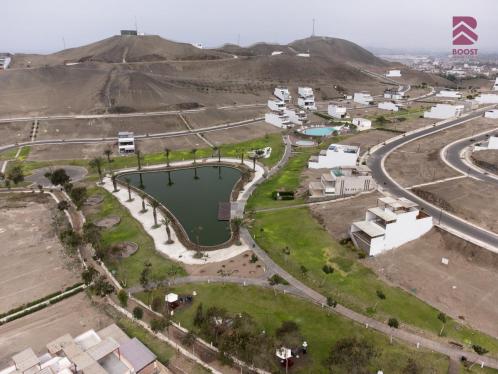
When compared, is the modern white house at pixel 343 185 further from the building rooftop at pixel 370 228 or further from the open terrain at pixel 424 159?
the building rooftop at pixel 370 228

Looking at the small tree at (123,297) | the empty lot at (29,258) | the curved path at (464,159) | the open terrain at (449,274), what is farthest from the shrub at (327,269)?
the curved path at (464,159)

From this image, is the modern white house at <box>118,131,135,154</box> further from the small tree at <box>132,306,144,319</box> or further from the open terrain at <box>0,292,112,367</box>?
the small tree at <box>132,306,144,319</box>

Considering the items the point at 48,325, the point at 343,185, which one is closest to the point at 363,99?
the point at 343,185

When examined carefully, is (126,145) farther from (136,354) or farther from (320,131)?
(136,354)

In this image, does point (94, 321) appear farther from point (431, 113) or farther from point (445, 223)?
point (431, 113)

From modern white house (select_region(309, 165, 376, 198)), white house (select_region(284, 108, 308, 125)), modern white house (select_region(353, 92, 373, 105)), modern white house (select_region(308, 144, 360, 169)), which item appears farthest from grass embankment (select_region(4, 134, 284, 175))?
modern white house (select_region(353, 92, 373, 105))

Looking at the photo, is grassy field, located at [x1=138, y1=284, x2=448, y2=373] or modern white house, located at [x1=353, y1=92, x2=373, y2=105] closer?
grassy field, located at [x1=138, y1=284, x2=448, y2=373]
